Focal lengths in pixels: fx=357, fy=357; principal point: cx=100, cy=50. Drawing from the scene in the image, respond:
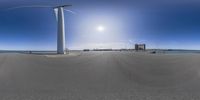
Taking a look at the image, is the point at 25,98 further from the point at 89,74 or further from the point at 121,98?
the point at 89,74

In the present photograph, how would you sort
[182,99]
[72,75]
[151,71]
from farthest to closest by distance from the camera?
[151,71], [72,75], [182,99]

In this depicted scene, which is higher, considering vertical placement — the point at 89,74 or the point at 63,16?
the point at 63,16

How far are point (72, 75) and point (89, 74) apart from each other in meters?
2.24

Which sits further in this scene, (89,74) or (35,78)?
(89,74)

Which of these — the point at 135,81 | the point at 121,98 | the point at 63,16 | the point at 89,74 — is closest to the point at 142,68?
the point at 89,74

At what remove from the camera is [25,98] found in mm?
17750

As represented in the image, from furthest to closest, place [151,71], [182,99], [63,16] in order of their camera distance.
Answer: [63,16] < [151,71] < [182,99]

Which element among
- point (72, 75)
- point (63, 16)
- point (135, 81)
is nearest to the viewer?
point (135, 81)

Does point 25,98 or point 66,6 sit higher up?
point 66,6

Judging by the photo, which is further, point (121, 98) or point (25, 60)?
point (25, 60)

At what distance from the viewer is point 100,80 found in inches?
1197

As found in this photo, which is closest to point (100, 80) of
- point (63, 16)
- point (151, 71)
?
point (151, 71)

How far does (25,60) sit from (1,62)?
2677mm

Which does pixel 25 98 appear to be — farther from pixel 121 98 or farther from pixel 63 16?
pixel 63 16
